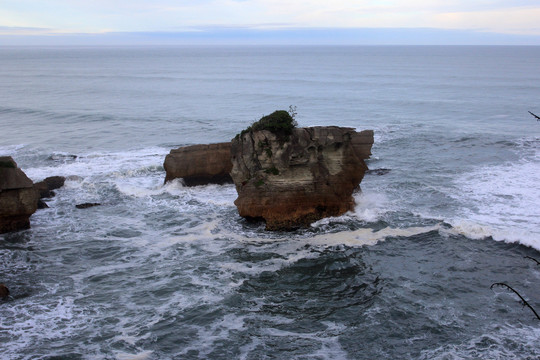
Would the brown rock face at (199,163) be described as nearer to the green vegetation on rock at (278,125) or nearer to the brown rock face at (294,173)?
the brown rock face at (294,173)

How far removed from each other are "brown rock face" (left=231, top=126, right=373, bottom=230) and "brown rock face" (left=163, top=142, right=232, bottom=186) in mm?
5926

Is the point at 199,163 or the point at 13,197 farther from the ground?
the point at 199,163

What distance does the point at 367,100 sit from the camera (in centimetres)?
6694

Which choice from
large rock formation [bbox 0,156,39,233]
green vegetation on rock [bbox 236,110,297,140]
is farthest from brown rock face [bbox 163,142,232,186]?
large rock formation [bbox 0,156,39,233]

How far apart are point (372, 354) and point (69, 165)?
28.9 meters

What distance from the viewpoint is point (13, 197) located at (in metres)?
23.7

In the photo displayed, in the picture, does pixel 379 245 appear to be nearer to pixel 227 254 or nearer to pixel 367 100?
pixel 227 254

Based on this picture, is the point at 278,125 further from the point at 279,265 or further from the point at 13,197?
the point at 13,197

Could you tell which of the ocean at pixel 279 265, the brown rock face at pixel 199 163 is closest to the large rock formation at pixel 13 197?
the ocean at pixel 279 265

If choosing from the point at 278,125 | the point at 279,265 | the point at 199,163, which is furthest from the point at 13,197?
the point at 279,265

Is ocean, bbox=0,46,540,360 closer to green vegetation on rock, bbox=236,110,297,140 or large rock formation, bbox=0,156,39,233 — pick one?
large rock formation, bbox=0,156,39,233

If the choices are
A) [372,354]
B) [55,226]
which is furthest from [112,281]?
[372,354]

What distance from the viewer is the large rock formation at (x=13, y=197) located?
23.6 metres

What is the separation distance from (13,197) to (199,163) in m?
11.0
